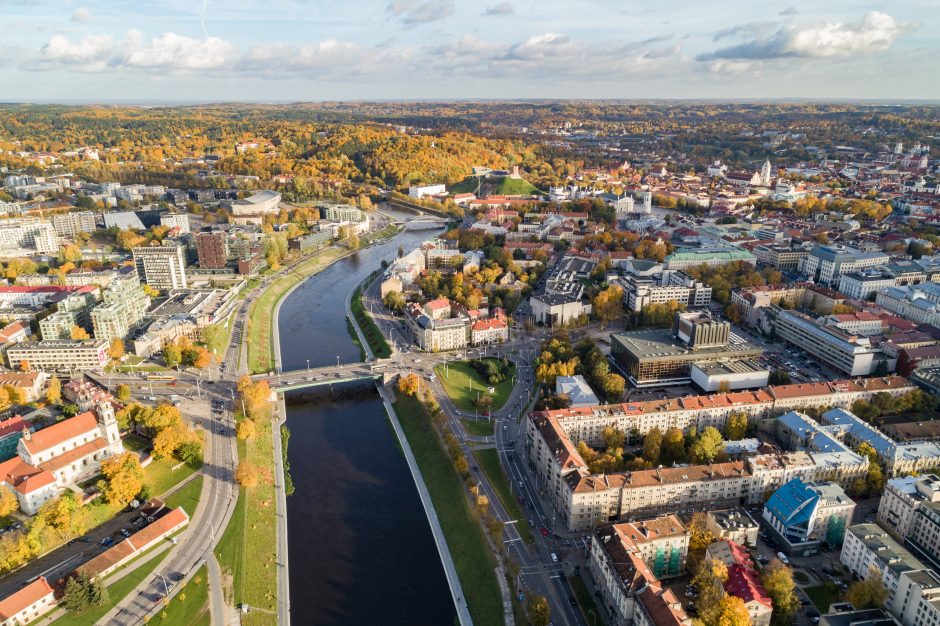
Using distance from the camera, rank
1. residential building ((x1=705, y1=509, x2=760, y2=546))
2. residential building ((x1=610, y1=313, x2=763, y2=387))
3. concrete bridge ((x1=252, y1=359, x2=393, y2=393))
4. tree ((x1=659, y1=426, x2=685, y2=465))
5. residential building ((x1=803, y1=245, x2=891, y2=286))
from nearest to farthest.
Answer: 1. residential building ((x1=705, y1=509, x2=760, y2=546))
2. tree ((x1=659, y1=426, x2=685, y2=465))
3. concrete bridge ((x1=252, y1=359, x2=393, y2=393))
4. residential building ((x1=610, y1=313, x2=763, y2=387))
5. residential building ((x1=803, y1=245, x2=891, y2=286))

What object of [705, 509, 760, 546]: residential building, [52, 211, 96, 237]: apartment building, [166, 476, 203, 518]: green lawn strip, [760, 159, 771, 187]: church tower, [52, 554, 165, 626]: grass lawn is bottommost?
[52, 554, 165, 626]: grass lawn

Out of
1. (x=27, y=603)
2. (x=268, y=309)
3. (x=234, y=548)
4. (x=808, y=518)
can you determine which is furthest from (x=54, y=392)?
(x=808, y=518)

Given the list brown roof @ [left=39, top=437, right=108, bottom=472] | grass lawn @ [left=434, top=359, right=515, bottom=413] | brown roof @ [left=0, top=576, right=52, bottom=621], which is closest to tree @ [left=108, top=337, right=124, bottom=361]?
brown roof @ [left=39, top=437, right=108, bottom=472]

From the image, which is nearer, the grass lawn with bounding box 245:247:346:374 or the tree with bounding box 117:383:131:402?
the tree with bounding box 117:383:131:402

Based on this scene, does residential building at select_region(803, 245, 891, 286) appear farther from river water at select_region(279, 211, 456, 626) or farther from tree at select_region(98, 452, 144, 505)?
tree at select_region(98, 452, 144, 505)

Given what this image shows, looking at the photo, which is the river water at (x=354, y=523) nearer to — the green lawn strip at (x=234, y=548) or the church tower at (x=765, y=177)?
the green lawn strip at (x=234, y=548)

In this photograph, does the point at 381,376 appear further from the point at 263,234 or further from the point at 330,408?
the point at 263,234
